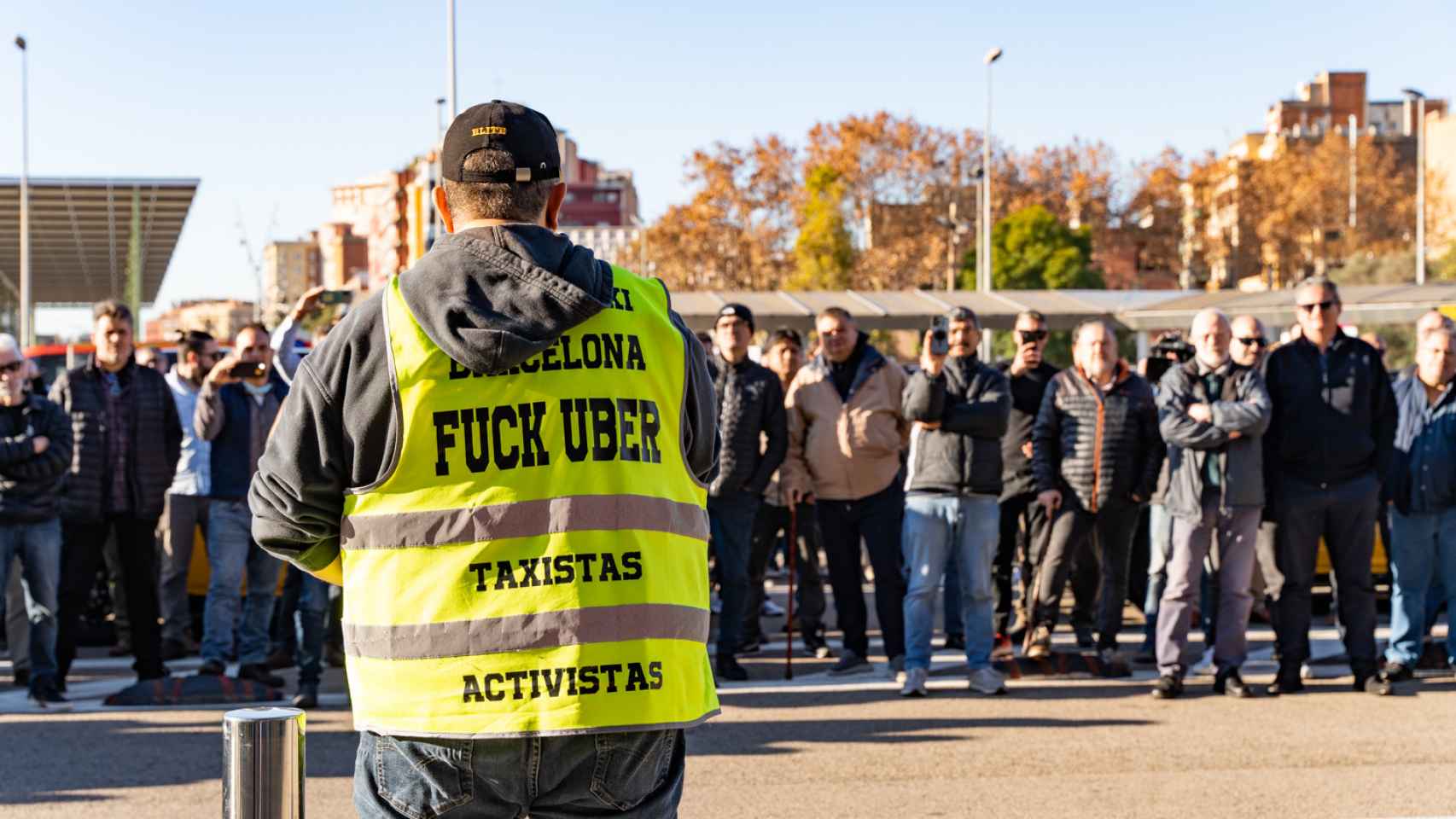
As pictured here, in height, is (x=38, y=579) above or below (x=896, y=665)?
above

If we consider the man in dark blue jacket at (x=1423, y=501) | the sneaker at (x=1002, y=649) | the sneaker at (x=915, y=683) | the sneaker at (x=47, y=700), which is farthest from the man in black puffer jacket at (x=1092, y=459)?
the sneaker at (x=47, y=700)

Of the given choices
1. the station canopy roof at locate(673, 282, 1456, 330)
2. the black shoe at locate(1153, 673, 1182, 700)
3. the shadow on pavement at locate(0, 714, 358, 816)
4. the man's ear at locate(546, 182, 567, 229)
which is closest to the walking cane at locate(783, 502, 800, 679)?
the black shoe at locate(1153, 673, 1182, 700)

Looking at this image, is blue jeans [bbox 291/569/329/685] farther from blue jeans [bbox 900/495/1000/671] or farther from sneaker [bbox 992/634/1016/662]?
sneaker [bbox 992/634/1016/662]

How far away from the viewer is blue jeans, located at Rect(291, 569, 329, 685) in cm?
877

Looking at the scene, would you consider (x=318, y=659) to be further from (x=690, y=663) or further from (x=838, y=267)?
(x=838, y=267)

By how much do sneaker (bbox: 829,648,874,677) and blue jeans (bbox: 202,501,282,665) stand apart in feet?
11.0

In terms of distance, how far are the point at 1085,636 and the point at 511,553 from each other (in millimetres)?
8702

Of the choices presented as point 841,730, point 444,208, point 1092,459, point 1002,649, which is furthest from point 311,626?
point 444,208

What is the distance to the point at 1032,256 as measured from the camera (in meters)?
58.5

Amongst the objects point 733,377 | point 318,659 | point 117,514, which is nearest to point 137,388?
point 117,514

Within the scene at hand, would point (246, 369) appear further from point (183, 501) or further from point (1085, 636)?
point (1085, 636)

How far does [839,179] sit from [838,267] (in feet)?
11.6

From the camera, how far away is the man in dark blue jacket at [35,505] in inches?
351

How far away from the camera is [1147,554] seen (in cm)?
1193
